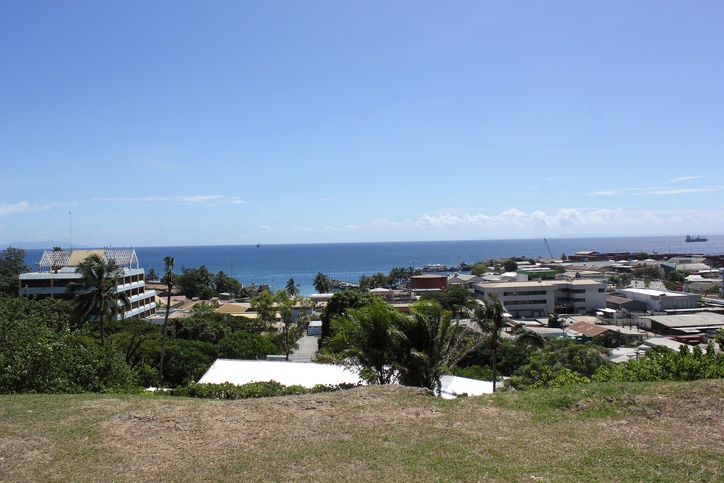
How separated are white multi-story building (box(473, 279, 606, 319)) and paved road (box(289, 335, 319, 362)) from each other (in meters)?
28.6

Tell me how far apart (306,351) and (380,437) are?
3193 centimetres

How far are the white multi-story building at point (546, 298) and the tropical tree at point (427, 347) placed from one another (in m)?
A: 53.0

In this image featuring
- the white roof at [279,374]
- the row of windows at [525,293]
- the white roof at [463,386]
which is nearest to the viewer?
the white roof at [463,386]

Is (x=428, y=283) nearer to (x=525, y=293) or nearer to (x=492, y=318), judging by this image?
(x=525, y=293)

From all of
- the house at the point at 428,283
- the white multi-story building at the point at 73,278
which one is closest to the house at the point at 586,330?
the house at the point at 428,283

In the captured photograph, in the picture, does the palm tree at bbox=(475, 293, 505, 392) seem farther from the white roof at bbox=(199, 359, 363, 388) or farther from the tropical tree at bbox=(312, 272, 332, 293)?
the tropical tree at bbox=(312, 272, 332, 293)

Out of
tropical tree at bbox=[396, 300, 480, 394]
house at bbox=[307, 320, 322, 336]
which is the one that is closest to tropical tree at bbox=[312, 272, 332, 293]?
house at bbox=[307, 320, 322, 336]

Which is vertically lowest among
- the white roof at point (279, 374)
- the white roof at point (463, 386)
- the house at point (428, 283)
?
the house at point (428, 283)

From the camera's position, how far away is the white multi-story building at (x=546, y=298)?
64.5 meters

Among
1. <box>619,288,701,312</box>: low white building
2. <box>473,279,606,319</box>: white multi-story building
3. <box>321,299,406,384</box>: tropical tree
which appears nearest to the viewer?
<box>321,299,406,384</box>: tropical tree

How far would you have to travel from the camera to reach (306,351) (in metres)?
37.6

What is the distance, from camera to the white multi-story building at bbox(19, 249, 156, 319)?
4153 cm

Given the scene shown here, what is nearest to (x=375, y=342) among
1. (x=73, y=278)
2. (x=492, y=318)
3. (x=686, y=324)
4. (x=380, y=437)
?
(x=380, y=437)

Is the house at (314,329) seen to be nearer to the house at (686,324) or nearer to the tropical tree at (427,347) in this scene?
the house at (686,324)
